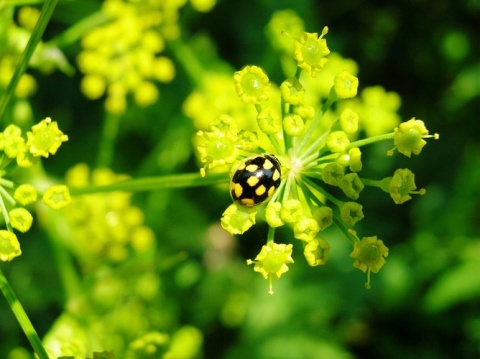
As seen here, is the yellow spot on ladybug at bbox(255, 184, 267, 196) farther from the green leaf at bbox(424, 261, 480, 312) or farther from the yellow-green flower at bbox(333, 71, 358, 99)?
the green leaf at bbox(424, 261, 480, 312)

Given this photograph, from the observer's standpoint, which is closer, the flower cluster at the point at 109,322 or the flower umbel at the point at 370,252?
the flower umbel at the point at 370,252

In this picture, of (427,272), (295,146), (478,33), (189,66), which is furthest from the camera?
(478,33)

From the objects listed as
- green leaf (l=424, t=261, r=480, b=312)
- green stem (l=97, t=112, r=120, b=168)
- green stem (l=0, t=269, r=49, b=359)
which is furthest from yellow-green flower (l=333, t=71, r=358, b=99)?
green leaf (l=424, t=261, r=480, b=312)

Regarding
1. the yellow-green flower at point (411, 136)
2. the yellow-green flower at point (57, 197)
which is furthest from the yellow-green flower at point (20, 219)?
the yellow-green flower at point (411, 136)

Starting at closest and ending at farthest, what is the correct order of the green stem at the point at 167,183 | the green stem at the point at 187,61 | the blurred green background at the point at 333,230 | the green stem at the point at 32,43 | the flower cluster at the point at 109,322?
1. the green stem at the point at 32,43
2. the green stem at the point at 167,183
3. the flower cluster at the point at 109,322
4. the green stem at the point at 187,61
5. the blurred green background at the point at 333,230

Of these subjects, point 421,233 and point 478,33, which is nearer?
point 421,233

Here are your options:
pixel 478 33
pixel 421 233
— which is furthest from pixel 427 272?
pixel 478 33

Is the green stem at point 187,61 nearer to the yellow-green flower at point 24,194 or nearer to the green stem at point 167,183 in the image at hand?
the green stem at point 167,183

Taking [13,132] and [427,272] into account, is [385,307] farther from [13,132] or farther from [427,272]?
[13,132]
